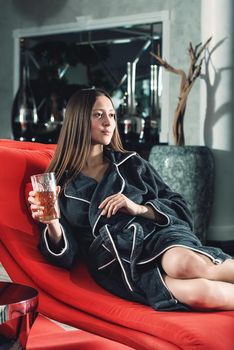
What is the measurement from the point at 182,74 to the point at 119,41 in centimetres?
147

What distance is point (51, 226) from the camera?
225cm

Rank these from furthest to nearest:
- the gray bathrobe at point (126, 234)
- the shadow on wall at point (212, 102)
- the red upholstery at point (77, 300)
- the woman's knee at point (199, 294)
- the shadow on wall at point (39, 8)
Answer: the shadow on wall at point (39, 8)
the shadow on wall at point (212, 102)
the gray bathrobe at point (126, 234)
the woman's knee at point (199, 294)
the red upholstery at point (77, 300)

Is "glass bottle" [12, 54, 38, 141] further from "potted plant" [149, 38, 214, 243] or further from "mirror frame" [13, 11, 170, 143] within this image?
"potted plant" [149, 38, 214, 243]

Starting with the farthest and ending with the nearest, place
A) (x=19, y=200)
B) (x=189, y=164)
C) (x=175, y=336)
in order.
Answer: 1. (x=189, y=164)
2. (x=19, y=200)
3. (x=175, y=336)

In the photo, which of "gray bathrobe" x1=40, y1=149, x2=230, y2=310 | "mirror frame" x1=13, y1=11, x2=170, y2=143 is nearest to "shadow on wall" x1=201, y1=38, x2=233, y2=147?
"mirror frame" x1=13, y1=11, x2=170, y2=143

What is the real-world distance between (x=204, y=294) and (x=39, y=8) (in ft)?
17.0

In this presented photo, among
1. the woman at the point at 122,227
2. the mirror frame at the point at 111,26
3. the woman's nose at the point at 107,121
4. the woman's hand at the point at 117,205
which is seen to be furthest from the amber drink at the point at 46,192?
the mirror frame at the point at 111,26

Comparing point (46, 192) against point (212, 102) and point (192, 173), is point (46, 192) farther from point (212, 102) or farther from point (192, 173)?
point (212, 102)

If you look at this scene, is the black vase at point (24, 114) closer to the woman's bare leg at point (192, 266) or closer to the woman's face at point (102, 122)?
the woman's face at point (102, 122)

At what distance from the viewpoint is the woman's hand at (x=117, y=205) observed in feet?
7.37

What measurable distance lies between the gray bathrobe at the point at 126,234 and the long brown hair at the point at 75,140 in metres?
0.05

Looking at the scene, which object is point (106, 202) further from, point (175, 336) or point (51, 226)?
point (175, 336)

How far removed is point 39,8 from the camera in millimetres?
6719

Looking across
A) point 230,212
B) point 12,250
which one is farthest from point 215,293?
point 230,212
